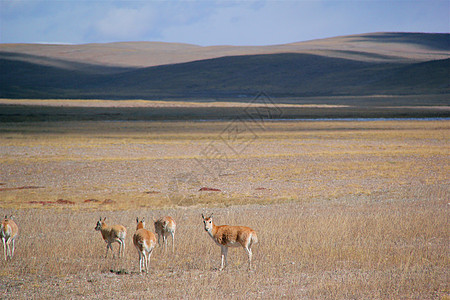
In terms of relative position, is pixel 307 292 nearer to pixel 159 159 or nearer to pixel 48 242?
pixel 48 242

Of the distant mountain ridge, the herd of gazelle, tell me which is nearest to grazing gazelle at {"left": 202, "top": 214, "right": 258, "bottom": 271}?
the herd of gazelle

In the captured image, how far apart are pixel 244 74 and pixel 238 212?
13525 cm

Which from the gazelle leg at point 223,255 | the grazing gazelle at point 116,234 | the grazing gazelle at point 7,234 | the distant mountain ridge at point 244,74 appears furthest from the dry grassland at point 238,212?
the distant mountain ridge at point 244,74

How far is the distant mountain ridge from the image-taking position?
393 feet

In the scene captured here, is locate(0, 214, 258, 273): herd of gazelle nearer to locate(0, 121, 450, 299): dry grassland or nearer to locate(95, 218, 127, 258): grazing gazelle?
locate(95, 218, 127, 258): grazing gazelle

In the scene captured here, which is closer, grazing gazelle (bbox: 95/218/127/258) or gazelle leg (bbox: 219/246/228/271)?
gazelle leg (bbox: 219/246/228/271)

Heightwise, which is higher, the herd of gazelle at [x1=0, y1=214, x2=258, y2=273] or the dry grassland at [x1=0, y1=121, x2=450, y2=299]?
the herd of gazelle at [x1=0, y1=214, x2=258, y2=273]

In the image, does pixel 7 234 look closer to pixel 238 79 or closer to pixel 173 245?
pixel 173 245

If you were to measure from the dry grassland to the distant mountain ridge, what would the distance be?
82.7m

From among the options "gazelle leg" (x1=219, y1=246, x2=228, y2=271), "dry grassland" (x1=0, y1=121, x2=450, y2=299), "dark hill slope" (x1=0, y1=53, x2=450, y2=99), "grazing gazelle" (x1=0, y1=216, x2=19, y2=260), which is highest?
"dark hill slope" (x1=0, y1=53, x2=450, y2=99)

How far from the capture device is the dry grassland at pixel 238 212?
7.61 m

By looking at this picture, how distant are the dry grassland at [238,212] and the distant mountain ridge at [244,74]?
8269 centimetres

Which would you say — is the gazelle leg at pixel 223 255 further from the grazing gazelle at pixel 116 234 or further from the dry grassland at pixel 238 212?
the grazing gazelle at pixel 116 234

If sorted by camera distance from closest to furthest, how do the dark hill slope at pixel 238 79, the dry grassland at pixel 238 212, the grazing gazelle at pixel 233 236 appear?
the dry grassland at pixel 238 212 < the grazing gazelle at pixel 233 236 < the dark hill slope at pixel 238 79
